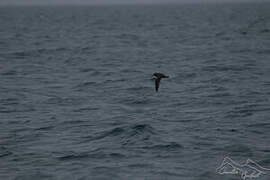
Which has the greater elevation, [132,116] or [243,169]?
[132,116]

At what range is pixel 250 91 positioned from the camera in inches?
1088

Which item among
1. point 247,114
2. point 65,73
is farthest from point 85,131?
point 65,73

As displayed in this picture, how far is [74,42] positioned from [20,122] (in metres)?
39.4

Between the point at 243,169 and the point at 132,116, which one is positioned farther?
the point at 132,116

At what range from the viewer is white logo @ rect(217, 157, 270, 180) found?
15.8 m

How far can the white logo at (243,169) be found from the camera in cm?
1575

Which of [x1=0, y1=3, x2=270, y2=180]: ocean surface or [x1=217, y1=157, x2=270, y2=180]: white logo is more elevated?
[x1=0, y1=3, x2=270, y2=180]: ocean surface

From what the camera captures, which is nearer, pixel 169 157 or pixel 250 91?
pixel 169 157

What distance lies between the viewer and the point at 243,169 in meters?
16.1

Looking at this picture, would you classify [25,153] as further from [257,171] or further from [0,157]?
[257,171]

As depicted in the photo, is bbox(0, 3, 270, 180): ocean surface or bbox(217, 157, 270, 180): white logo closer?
bbox(217, 157, 270, 180): white logo

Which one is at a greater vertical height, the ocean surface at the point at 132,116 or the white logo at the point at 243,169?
the ocean surface at the point at 132,116

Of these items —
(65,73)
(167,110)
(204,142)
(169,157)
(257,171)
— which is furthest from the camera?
(65,73)

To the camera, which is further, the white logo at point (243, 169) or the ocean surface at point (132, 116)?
the ocean surface at point (132, 116)
